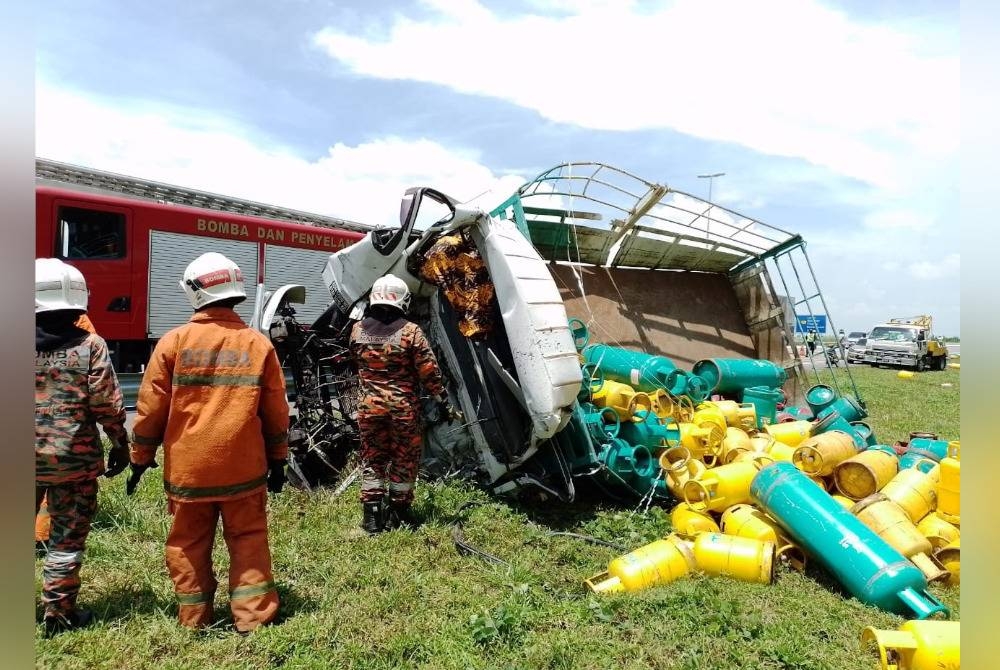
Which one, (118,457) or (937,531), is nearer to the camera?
(118,457)

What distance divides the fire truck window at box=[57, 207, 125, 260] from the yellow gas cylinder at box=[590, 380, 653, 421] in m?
8.00

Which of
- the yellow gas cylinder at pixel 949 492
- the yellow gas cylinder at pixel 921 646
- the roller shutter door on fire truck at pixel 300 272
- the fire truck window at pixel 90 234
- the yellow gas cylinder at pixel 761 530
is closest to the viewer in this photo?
the yellow gas cylinder at pixel 921 646

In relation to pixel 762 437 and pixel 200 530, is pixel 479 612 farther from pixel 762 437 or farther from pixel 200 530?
pixel 762 437

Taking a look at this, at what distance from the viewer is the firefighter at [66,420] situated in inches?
122

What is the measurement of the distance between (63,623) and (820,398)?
730cm

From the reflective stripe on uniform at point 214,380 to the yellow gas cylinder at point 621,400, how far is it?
10.3 feet

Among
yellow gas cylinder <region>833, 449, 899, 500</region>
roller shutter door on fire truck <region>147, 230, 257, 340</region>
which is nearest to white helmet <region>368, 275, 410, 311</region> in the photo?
yellow gas cylinder <region>833, 449, 899, 500</region>

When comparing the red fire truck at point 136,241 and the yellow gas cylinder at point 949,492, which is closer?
the yellow gas cylinder at point 949,492

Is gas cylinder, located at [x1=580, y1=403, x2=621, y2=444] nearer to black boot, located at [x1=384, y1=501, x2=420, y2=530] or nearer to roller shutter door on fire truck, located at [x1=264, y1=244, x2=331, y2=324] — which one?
black boot, located at [x1=384, y1=501, x2=420, y2=530]

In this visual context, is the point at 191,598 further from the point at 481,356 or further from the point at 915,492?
the point at 915,492

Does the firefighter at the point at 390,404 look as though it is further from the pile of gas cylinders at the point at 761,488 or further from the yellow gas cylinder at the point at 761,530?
the yellow gas cylinder at the point at 761,530

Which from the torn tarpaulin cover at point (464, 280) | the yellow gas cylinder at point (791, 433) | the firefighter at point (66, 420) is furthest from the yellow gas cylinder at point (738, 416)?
the firefighter at point (66, 420)

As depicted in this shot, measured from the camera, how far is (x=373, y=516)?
178 inches

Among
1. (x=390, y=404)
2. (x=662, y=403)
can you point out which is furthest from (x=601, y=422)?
(x=390, y=404)
